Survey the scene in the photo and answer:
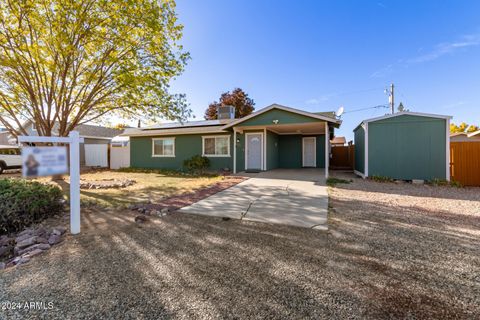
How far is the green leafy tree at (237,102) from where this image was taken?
25375 millimetres

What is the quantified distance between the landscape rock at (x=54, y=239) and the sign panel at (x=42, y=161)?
1.21 metres

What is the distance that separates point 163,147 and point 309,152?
34.2ft

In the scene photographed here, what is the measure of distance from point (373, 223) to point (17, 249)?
5922 millimetres

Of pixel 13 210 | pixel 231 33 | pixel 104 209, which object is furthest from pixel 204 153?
pixel 13 210

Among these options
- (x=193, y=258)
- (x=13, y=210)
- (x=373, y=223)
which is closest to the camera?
(x=193, y=258)

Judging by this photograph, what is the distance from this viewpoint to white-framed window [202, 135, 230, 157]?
1265 cm

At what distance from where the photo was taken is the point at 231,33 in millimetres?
10789

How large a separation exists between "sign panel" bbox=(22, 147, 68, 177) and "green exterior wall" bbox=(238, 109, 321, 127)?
8.75 m

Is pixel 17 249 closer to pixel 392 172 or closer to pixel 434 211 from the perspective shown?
pixel 434 211

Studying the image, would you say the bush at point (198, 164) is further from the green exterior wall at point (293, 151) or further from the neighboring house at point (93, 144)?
the neighboring house at point (93, 144)

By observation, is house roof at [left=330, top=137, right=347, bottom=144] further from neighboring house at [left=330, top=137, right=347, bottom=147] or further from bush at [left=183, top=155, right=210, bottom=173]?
bush at [left=183, top=155, right=210, bottom=173]

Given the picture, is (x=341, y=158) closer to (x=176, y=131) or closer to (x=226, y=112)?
(x=226, y=112)

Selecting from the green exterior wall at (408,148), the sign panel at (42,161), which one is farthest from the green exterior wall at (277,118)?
the sign panel at (42,161)

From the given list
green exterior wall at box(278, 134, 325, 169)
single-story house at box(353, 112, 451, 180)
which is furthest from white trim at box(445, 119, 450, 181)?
green exterior wall at box(278, 134, 325, 169)
